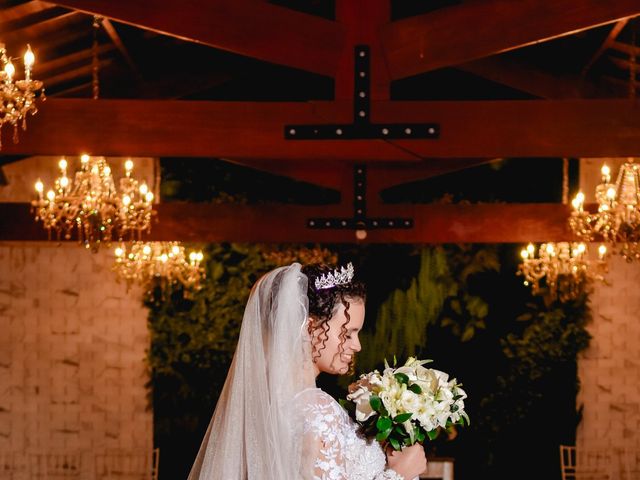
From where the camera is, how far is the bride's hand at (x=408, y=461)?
299cm

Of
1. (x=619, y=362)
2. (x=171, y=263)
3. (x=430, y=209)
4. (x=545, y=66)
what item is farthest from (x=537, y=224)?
(x=171, y=263)

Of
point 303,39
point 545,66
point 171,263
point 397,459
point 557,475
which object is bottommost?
point 557,475

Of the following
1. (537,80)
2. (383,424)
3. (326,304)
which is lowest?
(383,424)

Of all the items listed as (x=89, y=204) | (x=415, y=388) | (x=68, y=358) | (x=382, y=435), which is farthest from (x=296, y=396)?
(x=68, y=358)

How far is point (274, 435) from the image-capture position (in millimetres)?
2848

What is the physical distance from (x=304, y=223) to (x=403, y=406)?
193 inches

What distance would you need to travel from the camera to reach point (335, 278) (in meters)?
2.93

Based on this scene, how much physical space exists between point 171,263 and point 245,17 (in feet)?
13.1

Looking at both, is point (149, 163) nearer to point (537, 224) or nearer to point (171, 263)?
point (171, 263)

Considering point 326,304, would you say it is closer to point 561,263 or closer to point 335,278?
point 335,278

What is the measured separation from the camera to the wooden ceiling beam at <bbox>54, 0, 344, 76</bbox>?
484cm

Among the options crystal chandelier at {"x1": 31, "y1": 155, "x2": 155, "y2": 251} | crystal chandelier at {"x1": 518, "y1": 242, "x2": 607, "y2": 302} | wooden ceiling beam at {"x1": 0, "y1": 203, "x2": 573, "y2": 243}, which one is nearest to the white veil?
crystal chandelier at {"x1": 31, "y1": 155, "x2": 155, "y2": 251}

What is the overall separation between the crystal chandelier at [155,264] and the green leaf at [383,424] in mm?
5396

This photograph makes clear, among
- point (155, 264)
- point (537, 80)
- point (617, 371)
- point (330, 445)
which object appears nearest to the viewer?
point (330, 445)
